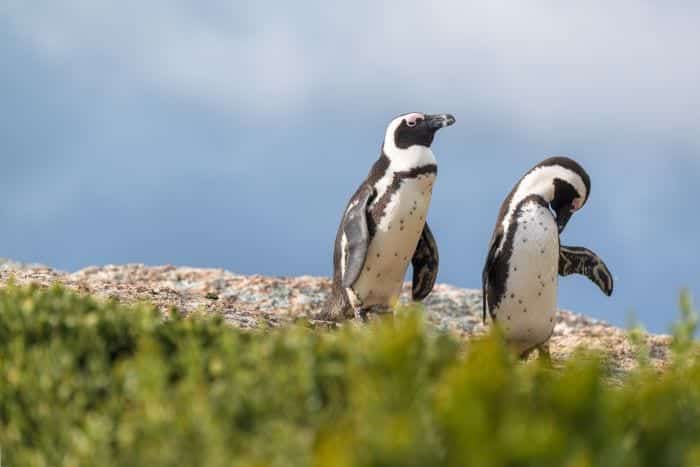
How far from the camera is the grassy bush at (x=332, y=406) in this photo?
381 cm

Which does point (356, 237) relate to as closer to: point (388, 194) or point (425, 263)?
point (388, 194)

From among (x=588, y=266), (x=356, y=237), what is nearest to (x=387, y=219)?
(x=356, y=237)

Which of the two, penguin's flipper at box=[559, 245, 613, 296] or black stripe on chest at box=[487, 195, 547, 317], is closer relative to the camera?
black stripe on chest at box=[487, 195, 547, 317]

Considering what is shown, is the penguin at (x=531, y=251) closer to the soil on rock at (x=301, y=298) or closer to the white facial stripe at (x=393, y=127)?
Result: the white facial stripe at (x=393, y=127)

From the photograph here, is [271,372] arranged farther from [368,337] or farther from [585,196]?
[585,196]

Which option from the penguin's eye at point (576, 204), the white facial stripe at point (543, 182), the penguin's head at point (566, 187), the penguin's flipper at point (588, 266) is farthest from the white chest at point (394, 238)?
the penguin's flipper at point (588, 266)

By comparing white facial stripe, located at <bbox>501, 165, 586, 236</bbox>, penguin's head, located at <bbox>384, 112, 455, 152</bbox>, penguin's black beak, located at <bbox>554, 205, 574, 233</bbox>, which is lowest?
penguin's black beak, located at <bbox>554, 205, 574, 233</bbox>

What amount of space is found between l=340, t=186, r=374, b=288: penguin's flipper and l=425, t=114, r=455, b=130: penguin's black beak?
92 centimetres

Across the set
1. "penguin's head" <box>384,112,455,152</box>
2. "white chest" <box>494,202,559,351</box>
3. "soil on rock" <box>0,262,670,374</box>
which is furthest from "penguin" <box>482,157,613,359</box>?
"soil on rock" <box>0,262,670,374</box>

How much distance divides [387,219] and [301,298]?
7.27m

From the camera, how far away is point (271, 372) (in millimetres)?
4996

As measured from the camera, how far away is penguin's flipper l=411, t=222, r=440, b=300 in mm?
11992

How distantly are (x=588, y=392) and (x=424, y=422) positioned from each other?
711 mm

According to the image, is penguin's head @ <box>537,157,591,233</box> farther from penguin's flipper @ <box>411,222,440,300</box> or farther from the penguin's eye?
penguin's flipper @ <box>411,222,440,300</box>
